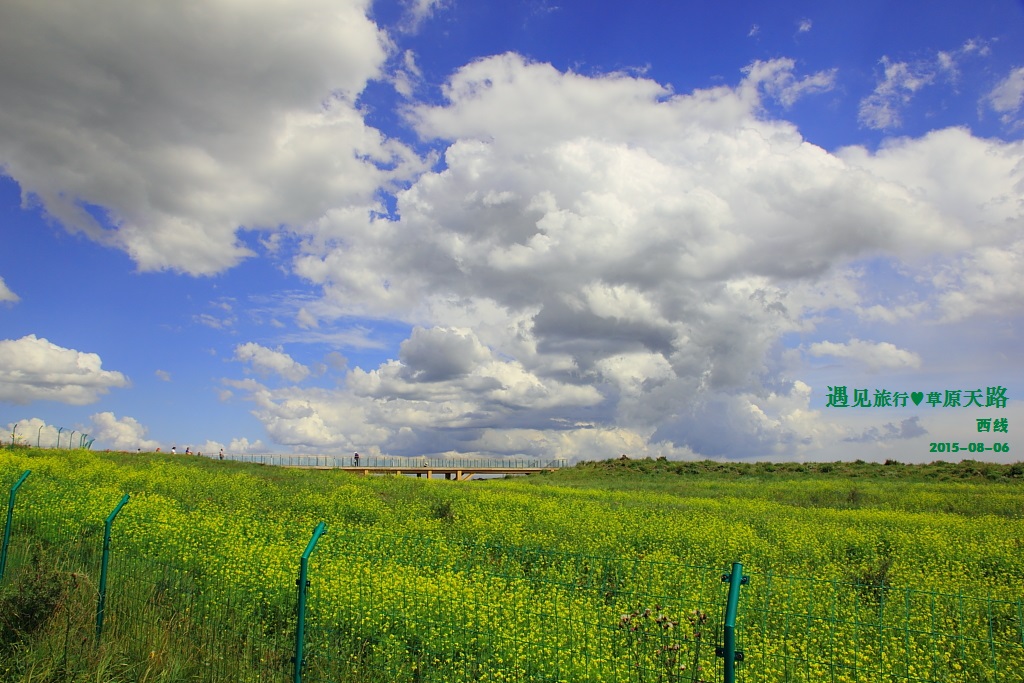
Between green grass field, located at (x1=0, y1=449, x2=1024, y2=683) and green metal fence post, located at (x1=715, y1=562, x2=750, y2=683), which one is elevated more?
green metal fence post, located at (x1=715, y1=562, x2=750, y2=683)

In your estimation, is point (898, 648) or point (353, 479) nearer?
point (898, 648)

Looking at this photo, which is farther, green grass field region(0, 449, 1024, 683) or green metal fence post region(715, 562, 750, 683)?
green grass field region(0, 449, 1024, 683)

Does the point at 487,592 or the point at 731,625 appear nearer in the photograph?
the point at 731,625

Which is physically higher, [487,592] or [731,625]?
[731,625]

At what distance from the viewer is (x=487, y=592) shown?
26.8 feet

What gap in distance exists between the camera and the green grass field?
661 cm

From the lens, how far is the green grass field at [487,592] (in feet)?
21.7

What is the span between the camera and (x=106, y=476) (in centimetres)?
2038

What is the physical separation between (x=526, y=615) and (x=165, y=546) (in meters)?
6.41

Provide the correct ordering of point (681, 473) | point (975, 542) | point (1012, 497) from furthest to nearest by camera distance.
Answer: point (681, 473)
point (1012, 497)
point (975, 542)

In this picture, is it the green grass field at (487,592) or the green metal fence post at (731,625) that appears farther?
the green grass field at (487,592)

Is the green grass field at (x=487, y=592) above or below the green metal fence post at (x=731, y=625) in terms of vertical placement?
below

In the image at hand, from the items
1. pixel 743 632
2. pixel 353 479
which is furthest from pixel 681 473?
pixel 743 632

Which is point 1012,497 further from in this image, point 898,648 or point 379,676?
point 379,676
